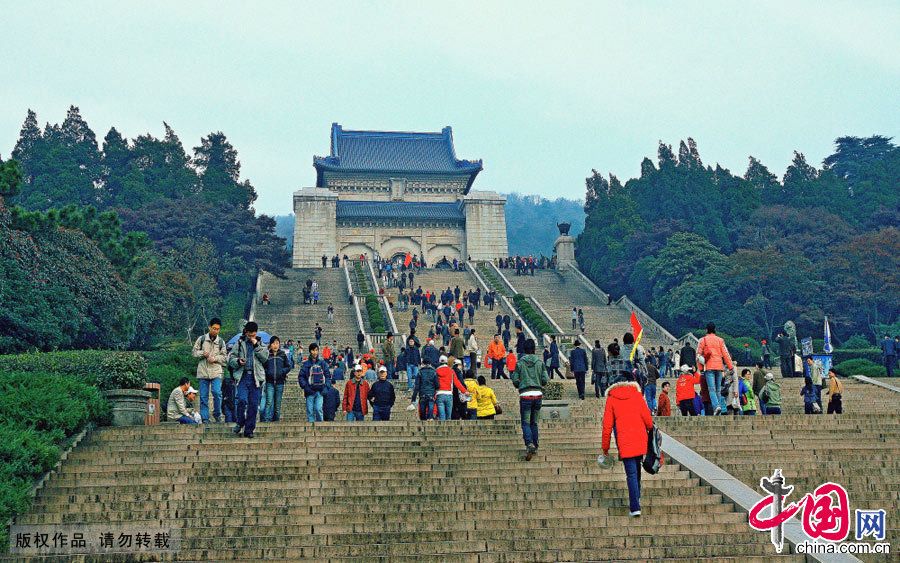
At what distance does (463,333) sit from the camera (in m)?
32.2

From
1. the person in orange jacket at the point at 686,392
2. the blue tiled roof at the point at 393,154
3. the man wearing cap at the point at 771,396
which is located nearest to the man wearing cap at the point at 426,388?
the person in orange jacket at the point at 686,392

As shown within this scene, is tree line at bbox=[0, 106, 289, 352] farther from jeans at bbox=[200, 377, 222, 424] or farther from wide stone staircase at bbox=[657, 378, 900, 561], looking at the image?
wide stone staircase at bbox=[657, 378, 900, 561]

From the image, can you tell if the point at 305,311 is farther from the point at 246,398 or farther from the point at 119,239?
the point at 246,398

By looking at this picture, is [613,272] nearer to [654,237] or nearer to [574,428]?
[654,237]

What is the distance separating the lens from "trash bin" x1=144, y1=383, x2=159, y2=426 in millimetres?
13234

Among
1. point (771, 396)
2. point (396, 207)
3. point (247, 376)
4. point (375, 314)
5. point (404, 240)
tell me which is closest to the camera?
point (247, 376)

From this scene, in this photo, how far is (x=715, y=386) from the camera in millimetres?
15328

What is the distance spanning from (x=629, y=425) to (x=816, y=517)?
1.98 meters

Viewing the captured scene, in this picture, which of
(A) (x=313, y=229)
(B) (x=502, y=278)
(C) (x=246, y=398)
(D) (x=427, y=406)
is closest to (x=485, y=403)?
→ (D) (x=427, y=406)

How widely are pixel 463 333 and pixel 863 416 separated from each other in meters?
18.7

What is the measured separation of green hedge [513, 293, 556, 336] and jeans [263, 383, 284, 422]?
68.4 ft

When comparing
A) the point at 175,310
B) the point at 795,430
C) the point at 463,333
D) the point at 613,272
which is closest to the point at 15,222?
the point at 175,310

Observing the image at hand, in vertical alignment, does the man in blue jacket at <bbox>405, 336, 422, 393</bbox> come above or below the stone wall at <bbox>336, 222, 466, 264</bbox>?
below

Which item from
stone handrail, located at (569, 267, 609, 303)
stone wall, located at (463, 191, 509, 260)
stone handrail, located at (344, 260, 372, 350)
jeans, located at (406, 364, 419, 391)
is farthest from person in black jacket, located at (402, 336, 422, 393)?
stone wall, located at (463, 191, 509, 260)
